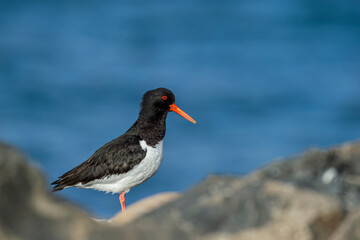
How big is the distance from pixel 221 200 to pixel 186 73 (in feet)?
82.6

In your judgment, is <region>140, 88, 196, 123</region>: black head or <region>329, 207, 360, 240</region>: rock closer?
<region>329, 207, 360, 240</region>: rock

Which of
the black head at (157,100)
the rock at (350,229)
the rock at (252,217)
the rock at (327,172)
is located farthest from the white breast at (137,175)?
the rock at (350,229)

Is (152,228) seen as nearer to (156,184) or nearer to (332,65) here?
(156,184)

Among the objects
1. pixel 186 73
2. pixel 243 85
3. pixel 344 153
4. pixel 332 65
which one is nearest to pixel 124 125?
pixel 186 73

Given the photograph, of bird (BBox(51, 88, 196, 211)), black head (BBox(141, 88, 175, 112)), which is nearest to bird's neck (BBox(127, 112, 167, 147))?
bird (BBox(51, 88, 196, 211))

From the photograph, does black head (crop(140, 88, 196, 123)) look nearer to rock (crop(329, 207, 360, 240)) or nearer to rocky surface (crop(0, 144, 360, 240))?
rocky surface (crop(0, 144, 360, 240))

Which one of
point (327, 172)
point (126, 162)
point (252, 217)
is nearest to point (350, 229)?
point (252, 217)

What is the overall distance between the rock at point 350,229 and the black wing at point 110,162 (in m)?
4.60

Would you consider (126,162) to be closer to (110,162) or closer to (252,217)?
(110,162)

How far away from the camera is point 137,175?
832 cm

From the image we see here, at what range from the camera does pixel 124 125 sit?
24797mm

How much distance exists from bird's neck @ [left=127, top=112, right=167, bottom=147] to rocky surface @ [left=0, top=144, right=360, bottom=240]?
13.1ft

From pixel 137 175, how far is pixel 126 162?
0.78 ft

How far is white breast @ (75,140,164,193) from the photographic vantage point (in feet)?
27.1
